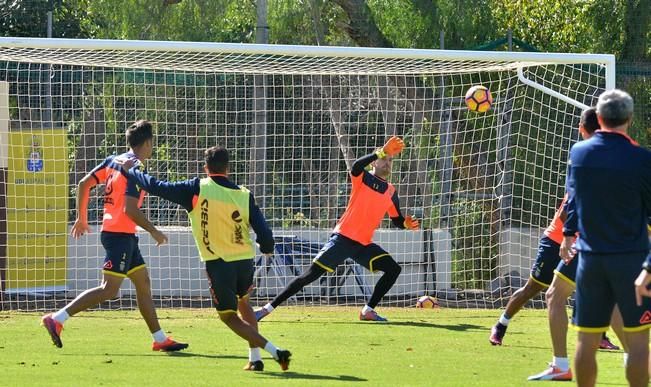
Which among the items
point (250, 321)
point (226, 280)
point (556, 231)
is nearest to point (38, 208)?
point (250, 321)

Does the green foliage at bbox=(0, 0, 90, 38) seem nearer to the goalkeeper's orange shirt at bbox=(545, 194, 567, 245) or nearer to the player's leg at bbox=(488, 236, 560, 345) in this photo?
the player's leg at bbox=(488, 236, 560, 345)

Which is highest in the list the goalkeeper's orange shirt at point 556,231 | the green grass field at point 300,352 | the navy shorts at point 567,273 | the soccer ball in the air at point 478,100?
the soccer ball in the air at point 478,100

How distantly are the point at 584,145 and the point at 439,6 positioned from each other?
38.5ft

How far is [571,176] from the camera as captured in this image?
683cm

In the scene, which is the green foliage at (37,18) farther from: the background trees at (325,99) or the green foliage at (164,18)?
the background trees at (325,99)

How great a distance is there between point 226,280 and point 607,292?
323cm

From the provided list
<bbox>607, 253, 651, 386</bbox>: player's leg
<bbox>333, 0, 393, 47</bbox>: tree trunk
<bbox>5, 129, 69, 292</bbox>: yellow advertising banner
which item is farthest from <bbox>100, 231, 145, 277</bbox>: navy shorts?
<bbox>333, 0, 393, 47</bbox>: tree trunk

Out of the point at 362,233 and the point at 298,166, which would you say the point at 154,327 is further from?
the point at 298,166

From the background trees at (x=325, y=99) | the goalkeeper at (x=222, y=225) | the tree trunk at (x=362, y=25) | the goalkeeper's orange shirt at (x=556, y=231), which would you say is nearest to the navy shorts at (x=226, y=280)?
the goalkeeper at (x=222, y=225)

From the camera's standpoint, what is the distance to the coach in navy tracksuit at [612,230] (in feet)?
21.2

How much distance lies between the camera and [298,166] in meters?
16.4

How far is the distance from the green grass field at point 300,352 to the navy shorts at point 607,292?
1836 mm

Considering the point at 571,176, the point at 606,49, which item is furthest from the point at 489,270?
the point at 571,176

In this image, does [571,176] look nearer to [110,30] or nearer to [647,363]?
[647,363]
